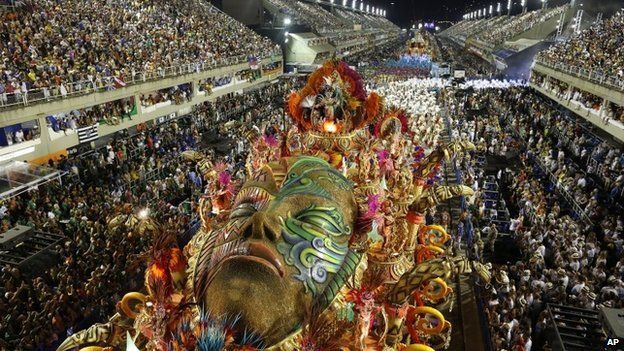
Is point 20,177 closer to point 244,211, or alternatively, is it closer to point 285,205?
point 244,211

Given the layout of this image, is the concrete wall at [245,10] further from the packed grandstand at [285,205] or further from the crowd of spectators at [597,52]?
the crowd of spectators at [597,52]

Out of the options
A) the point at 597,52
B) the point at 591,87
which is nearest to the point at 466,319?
the point at 591,87

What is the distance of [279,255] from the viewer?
4.73m

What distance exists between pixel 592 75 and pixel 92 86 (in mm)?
24383

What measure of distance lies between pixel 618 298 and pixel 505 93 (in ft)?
111

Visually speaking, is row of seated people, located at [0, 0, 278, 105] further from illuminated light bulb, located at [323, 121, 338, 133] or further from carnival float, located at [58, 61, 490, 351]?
carnival float, located at [58, 61, 490, 351]

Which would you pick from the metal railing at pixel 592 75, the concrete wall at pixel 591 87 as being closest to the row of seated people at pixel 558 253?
the concrete wall at pixel 591 87

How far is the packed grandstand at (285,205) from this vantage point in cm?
509

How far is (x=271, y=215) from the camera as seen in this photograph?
505cm

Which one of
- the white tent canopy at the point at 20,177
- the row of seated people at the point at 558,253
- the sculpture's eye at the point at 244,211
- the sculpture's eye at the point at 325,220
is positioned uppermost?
the sculpture's eye at the point at 244,211

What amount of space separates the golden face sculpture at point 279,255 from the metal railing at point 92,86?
50.1ft

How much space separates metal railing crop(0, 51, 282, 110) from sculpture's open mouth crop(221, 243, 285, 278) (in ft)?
52.2

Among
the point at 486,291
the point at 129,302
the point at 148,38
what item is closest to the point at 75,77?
the point at 148,38

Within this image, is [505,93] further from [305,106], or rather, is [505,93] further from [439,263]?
[439,263]
